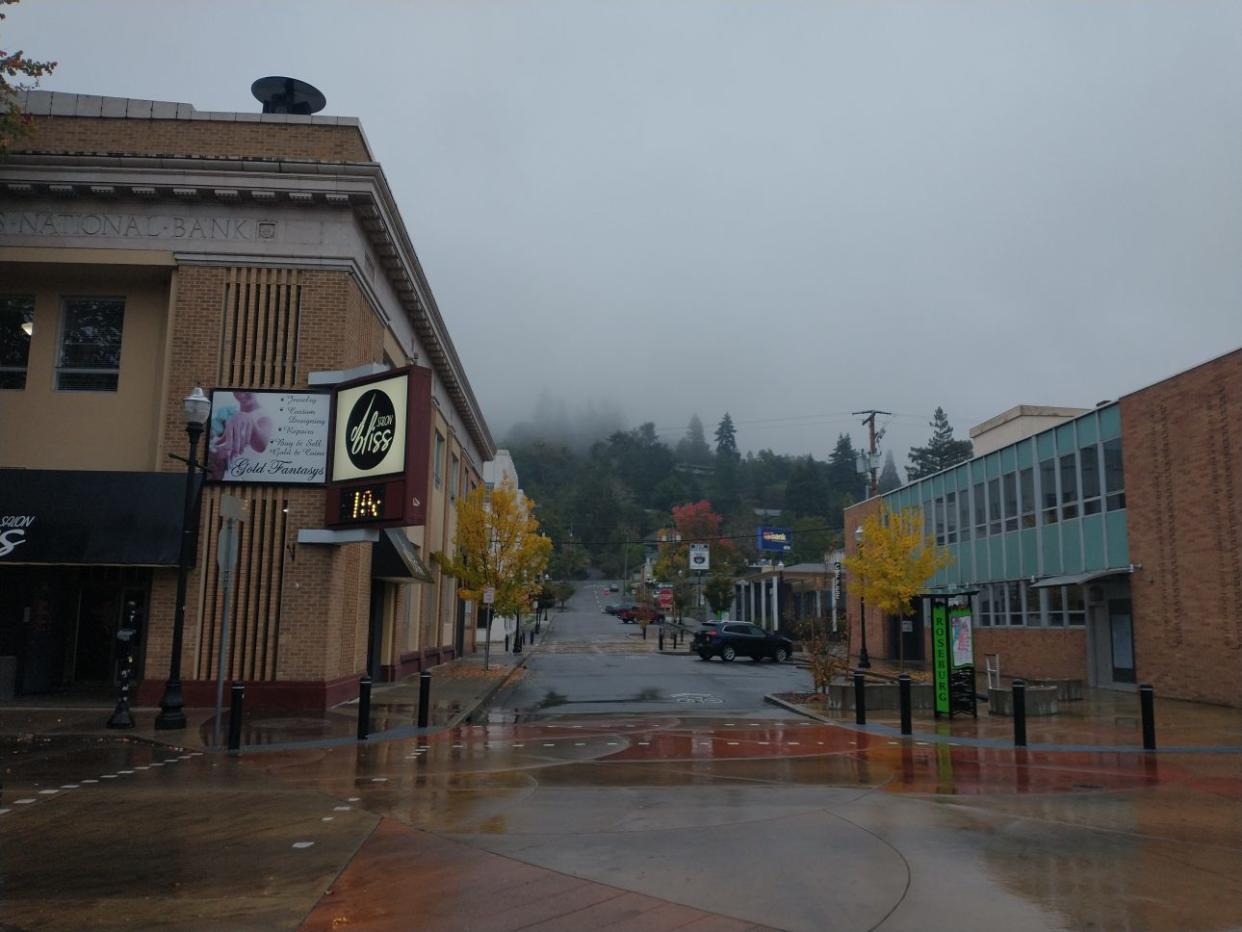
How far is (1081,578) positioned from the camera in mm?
24344

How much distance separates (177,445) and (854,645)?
116ft

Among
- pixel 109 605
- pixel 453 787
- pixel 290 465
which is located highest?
pixel 290 465

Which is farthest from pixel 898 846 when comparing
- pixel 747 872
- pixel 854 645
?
pixel 854 645

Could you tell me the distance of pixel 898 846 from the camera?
7375 mm

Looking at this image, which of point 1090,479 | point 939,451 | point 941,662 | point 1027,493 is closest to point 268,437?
point 941,662

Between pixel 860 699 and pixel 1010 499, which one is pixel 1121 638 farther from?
pixel 860 699

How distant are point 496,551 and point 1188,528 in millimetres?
19371

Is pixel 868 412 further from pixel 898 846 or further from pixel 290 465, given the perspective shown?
pixel 898 846

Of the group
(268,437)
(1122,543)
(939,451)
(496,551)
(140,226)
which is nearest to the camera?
(268,437)

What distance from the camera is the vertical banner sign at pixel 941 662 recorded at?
1667 centimetres

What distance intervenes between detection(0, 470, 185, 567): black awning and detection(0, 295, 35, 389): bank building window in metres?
2.67

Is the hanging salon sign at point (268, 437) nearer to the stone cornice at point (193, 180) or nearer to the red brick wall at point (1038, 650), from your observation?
the stone cornice at point (193, 180)

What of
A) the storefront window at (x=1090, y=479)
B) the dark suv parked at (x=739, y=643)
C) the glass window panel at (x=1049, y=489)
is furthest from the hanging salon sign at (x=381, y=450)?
the dark suv parked at (x=739, y=643)

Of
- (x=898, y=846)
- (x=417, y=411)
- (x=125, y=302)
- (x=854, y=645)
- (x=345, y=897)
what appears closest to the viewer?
(x=345, y=897)
